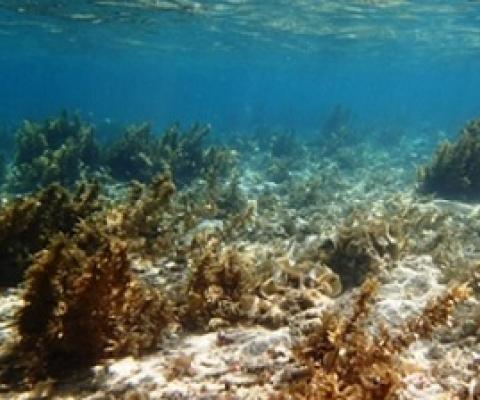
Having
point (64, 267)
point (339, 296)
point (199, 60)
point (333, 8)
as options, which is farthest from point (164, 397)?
point (199, 60)

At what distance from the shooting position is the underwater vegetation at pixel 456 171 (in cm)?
1691

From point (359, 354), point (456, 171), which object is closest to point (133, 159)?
point (456, 171)

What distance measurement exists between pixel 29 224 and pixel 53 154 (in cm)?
1010

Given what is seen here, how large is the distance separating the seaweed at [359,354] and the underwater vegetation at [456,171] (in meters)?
12.7

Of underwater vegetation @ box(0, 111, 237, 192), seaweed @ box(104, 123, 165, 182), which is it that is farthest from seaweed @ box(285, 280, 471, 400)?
seaweed @ box(104, 123, 165, 182)

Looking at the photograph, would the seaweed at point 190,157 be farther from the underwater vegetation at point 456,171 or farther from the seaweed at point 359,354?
the seaweed at point 359,354

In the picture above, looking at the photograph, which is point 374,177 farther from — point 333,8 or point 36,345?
point 36,345

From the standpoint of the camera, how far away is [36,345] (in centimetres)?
549

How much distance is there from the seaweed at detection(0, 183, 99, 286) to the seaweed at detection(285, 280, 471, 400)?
4.73m

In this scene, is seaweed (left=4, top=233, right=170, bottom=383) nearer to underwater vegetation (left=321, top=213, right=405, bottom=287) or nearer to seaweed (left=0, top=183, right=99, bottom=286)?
seaweed (left=0, top=183, right=99, bottom=286)

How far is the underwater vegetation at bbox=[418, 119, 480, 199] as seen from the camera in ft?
55.5

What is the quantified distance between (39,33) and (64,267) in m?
42.6

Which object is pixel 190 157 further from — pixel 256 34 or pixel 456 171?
pixel 256 34

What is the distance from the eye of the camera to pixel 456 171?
56.3 ft
